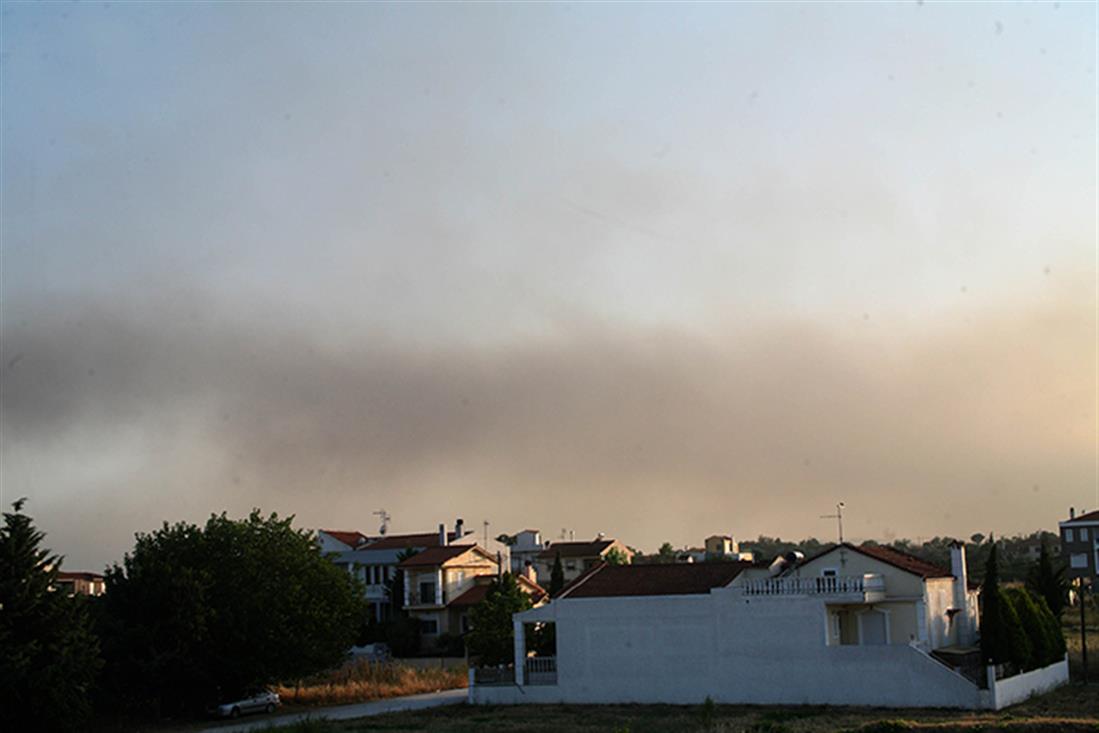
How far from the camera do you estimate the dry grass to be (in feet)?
148

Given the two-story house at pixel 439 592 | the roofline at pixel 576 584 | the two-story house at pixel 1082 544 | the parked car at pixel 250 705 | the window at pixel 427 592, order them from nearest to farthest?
1. the parked car at pixel 250 705
2. the roofline at pixel 576 584
3. the two-story house at pixel 439 592
4. the window at pixel 427 592
5. the two-story house at pixel 1082 544

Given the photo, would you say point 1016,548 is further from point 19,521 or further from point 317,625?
point 19,521

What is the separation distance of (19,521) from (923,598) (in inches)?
1047

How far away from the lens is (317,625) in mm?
41656

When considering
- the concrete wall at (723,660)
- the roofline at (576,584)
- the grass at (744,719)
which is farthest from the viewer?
the roofline at (576,584)

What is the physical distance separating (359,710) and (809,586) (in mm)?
15255

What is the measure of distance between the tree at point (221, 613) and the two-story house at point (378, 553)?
29.9 m

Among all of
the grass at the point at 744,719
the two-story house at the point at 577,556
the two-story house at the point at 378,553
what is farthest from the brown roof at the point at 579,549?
the grass at the point at 744,719

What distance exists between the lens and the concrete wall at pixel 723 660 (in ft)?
116

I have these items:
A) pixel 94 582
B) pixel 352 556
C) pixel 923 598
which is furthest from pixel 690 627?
pixel 94 582

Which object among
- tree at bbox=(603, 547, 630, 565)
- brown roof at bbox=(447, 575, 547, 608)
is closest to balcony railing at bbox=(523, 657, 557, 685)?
brown roof at bbox=(447, 575, 547, 608)

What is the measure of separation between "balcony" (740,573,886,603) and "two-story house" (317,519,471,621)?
1474 inches

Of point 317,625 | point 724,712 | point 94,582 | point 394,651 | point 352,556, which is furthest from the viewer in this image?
Answer: point 94,582

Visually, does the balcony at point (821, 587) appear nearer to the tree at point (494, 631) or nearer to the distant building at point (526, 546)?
the tree at point (494, 631)
